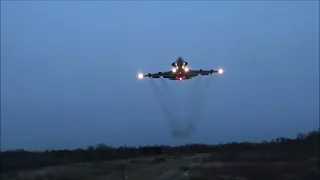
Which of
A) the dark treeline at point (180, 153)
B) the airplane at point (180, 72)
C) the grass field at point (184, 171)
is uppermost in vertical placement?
the airplane at point (180, 72)

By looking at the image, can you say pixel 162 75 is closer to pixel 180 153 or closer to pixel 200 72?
pixel 200 72

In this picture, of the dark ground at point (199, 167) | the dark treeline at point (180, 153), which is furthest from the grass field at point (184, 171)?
the dark treeline at point (180, 153)

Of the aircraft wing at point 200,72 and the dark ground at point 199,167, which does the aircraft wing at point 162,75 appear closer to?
the aircraft wing at point 200,72

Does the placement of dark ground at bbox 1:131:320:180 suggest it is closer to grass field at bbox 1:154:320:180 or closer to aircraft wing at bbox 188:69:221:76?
grass field at bbox 1:154:320:180

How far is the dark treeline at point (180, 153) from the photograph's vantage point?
61291mm

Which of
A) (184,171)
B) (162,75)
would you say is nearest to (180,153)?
(162,75)

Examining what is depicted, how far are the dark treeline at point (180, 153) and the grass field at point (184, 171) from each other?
3.85 m

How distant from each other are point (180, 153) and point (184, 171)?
73.1 ft

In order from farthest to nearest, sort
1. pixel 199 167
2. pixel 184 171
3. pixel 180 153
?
pixel 180 153, pixel 199 167, pixel 184 171

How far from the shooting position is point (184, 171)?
53562 millimetres

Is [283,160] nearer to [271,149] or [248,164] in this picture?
[248,164]

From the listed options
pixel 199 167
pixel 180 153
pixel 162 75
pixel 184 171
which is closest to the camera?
pixel 184 171

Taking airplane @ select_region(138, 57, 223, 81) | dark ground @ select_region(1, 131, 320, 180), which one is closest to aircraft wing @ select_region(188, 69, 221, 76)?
airplane @ select_region(138, 57, 223, 81)

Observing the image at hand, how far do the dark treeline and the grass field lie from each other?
385cm
